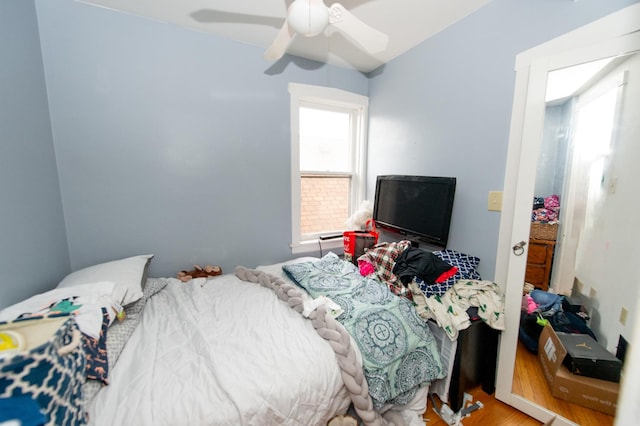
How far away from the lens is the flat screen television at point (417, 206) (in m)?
1.72

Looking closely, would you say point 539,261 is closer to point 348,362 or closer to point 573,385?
point 573,385

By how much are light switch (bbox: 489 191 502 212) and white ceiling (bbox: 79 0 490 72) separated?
4.05 feet

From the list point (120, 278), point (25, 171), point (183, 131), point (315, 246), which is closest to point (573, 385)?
point (315, 246)

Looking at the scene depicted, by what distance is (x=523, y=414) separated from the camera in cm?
143

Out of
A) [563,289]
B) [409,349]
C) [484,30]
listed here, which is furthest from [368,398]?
[484,30]

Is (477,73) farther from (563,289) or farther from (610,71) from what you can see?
(563,289)

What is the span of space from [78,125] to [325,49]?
2.00 meters

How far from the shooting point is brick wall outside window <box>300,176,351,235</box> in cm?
261

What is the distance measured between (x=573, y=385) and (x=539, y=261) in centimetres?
70

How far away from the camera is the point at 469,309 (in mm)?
1465

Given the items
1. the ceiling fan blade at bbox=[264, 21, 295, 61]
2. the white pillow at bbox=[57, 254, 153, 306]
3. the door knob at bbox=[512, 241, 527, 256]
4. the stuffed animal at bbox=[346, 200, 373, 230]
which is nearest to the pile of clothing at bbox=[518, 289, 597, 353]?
the door knob at bbox=[512, 241, 527, 256]

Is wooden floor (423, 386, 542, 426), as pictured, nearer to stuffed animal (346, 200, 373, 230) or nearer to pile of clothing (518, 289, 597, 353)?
pile of clothing (518, 289, 597, 353)

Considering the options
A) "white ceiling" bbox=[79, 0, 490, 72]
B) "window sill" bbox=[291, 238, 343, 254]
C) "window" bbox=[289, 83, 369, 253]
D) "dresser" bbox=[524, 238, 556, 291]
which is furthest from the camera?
"window sill" bbox=[291, 238, 343, 254]

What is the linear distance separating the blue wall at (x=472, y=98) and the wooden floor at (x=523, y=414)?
697 mm
